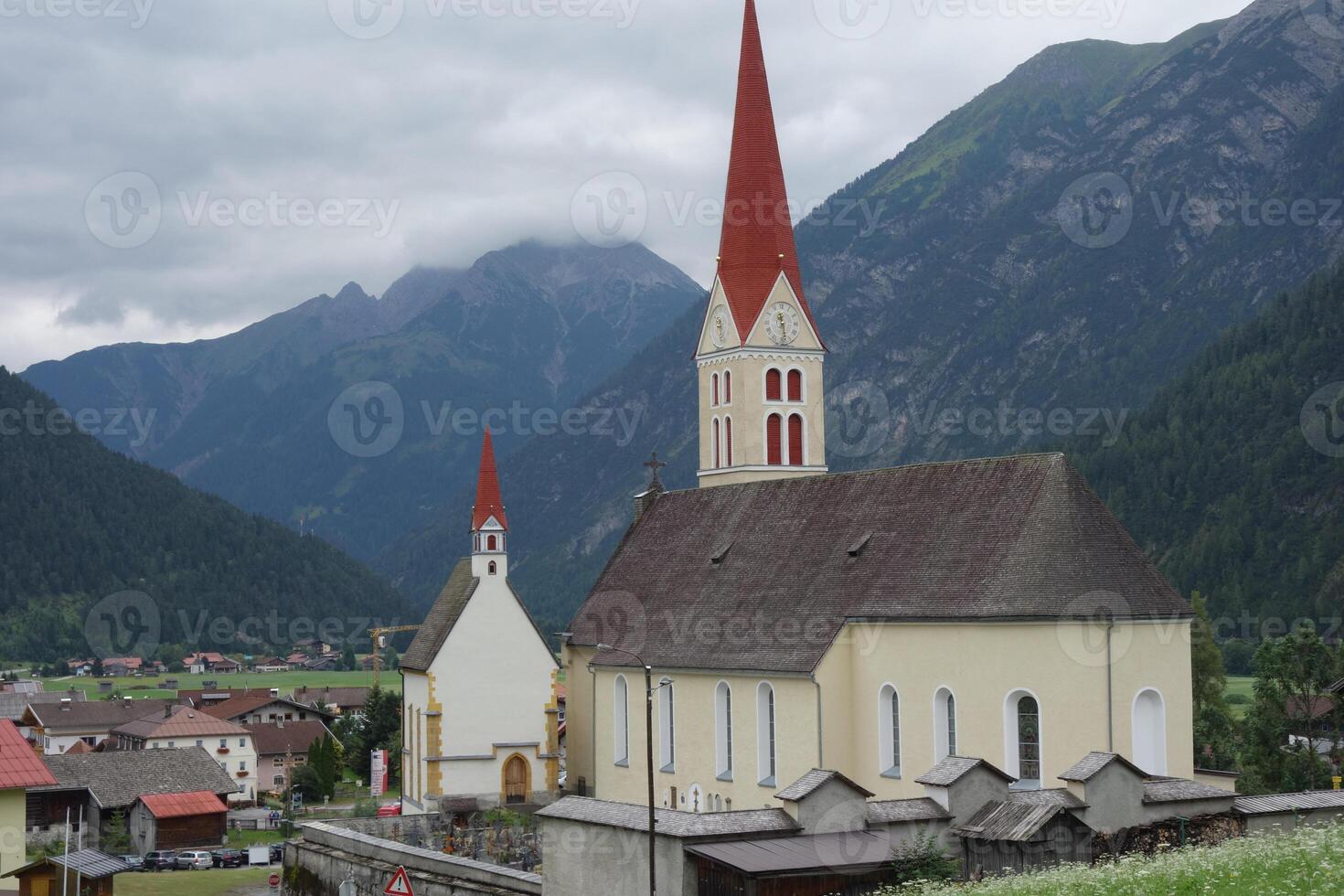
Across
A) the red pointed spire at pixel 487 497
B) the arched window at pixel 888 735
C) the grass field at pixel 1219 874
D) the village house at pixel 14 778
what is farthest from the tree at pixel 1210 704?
the village house at pixel 14 778

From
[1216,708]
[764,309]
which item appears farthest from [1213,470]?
[764,309]

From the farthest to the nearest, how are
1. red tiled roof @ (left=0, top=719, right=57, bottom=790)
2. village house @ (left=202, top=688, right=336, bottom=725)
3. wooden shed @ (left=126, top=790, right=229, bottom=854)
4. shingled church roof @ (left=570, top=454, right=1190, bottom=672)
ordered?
village house @ (left=202, top=688, right=336, bottom=725), wooden shed @ (left=126, top=790, right=229, bottom=854), shingled church roof @ (left=570, top=454, right=1190, bottom=672), red tiled roof @ (left=0, top=719, right=57, bottom=790)

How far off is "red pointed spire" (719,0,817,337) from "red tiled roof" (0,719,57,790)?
120 feet

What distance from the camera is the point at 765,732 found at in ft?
162

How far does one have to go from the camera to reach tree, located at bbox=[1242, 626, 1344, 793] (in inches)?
2507

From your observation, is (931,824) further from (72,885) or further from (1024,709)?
(72,885)

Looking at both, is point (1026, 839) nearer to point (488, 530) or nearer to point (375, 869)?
point (375, 869)

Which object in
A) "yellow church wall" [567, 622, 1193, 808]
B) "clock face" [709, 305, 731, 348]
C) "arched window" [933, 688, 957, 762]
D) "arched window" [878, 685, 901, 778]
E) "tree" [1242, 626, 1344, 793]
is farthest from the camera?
"clock face" [709, 305, 731, 348]

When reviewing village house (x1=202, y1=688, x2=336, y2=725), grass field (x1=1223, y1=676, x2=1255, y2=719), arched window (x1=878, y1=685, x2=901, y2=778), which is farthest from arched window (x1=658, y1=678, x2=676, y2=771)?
village house (x1=202, y1=688, x2=336, y2=725)

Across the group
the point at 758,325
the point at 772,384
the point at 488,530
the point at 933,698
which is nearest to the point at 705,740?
the point at 933,698

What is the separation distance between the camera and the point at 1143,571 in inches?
1666

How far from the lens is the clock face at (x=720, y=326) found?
2594 inches

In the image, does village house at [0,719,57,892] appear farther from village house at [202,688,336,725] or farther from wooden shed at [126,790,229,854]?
village house at [202,688,336,725]

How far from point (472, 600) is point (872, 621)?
18.8 m
